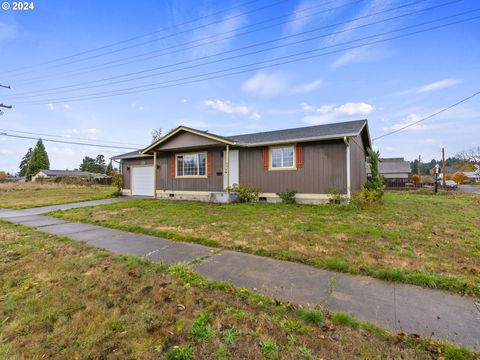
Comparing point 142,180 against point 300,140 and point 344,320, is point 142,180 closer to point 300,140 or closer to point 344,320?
point 300,140

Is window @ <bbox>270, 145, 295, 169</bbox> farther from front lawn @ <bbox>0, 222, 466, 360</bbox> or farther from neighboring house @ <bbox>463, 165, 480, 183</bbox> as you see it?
neighboring house @ <bbox>463, 165, 480, 183</bbox>

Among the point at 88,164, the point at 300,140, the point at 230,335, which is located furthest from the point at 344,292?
the point at 88,164

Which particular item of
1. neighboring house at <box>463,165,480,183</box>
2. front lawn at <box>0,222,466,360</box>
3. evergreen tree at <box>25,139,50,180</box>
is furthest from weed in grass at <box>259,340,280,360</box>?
neighboring house at <box>463,165,480,183</box>

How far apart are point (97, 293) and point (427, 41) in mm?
15536

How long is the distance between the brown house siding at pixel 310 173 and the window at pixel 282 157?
29cm

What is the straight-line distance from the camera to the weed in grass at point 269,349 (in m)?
1.77

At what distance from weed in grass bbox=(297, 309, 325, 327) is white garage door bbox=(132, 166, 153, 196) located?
46.3 ft

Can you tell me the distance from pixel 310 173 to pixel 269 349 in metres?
→ 9.05

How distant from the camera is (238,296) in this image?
2682mm

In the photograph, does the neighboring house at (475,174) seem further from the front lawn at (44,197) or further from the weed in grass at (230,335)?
the front lawn at (44,197)

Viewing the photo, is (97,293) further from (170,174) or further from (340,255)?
(170,174)

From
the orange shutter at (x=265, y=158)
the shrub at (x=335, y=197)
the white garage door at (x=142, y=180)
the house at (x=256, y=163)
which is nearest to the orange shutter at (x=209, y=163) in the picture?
the house at (x=256, y=163)

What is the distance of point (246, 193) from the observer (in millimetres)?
11297

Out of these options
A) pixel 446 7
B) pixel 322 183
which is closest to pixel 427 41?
pixel 446 7
